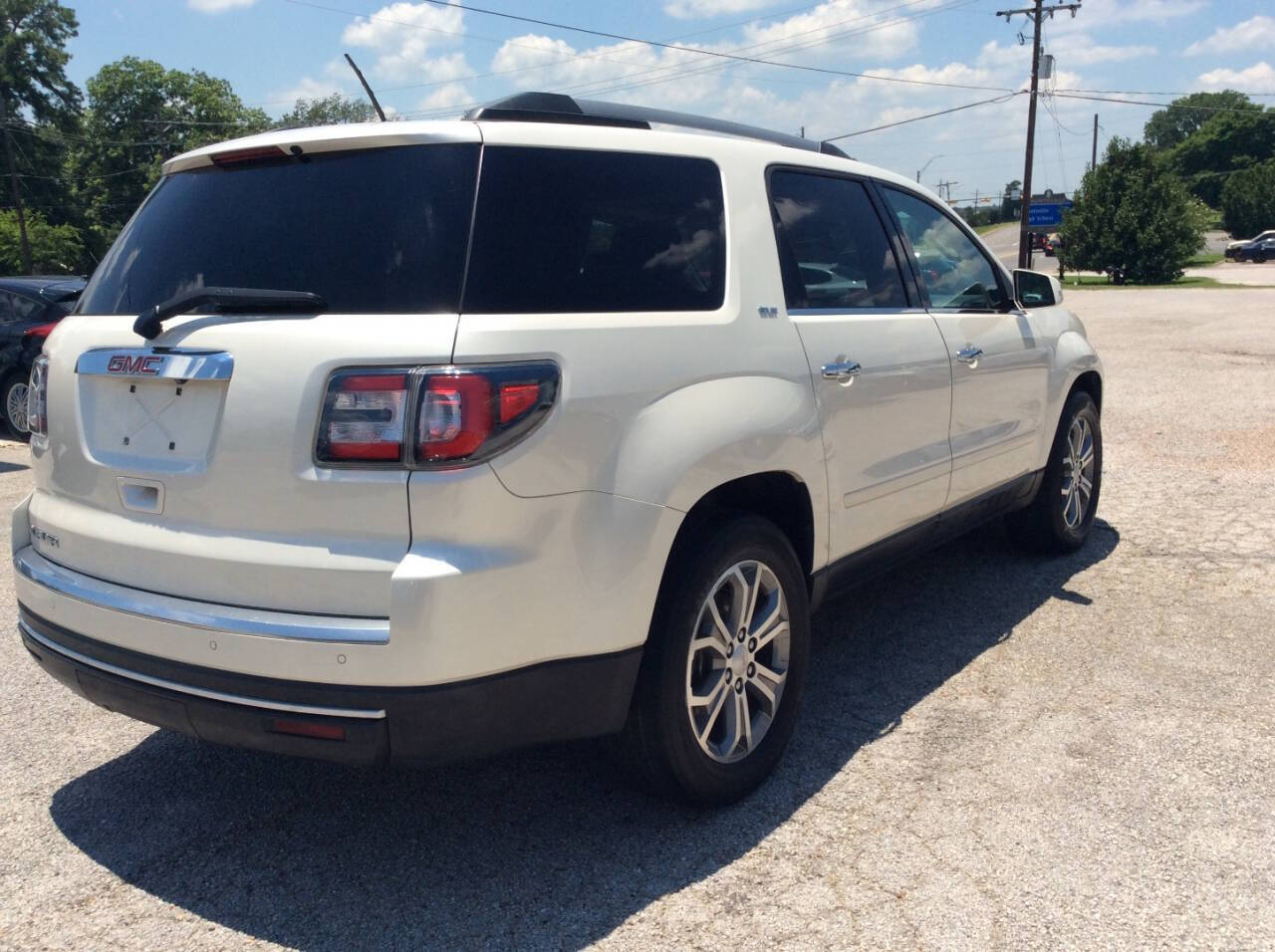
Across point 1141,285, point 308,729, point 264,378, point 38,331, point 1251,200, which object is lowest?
point 308,729

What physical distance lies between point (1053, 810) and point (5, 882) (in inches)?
114

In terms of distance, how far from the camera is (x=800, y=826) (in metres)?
3.14

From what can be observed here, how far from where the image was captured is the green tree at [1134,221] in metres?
42.3

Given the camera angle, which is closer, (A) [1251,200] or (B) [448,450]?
(B) [448,450]

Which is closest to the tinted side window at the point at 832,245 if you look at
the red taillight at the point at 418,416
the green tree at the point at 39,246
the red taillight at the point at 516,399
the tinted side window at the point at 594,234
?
the tinted side window at the point at 594,234

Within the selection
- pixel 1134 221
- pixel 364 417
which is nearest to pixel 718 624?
pixel 364 417

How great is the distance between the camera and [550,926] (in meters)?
2.66

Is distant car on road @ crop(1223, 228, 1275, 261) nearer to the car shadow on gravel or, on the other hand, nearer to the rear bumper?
the car shadow on gravel

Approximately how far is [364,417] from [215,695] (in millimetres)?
762

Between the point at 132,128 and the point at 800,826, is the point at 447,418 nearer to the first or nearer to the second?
the point at 800,826

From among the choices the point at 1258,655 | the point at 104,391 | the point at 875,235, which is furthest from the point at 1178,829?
the point at 104,391

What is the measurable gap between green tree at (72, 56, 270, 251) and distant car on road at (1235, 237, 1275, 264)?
62101mm

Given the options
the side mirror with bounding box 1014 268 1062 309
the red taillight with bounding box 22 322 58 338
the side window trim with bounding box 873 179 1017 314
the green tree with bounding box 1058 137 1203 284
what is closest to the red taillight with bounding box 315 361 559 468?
the side window trim with bounding box 873 179 1017 314

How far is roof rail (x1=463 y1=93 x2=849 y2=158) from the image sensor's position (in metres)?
2.92
